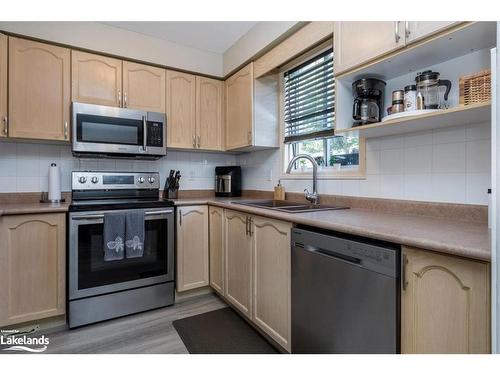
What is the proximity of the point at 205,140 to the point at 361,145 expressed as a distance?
5.25ft

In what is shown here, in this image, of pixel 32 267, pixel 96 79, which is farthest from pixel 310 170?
pixel 32 267

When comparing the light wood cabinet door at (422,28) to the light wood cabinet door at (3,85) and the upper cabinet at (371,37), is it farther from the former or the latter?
the light wood cabinet door at (3,85)

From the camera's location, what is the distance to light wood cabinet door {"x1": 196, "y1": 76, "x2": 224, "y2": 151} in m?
2.83

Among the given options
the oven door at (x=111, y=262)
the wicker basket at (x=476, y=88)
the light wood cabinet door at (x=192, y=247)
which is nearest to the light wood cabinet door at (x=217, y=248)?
the light wood cabinet door at (x=192, y=247)

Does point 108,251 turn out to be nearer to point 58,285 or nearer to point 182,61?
point 58,285

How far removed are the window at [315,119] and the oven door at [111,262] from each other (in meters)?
1.26

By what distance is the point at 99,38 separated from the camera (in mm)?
2330

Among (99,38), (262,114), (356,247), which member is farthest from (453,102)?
(99,38)

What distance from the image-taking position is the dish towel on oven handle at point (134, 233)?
211 cm

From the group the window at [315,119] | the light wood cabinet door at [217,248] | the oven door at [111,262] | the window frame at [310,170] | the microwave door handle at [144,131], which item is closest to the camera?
the window frame at [310,170]

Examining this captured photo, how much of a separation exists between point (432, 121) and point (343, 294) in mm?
903

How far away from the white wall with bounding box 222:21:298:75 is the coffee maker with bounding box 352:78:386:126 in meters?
0.76

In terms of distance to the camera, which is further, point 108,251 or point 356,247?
point 108,251

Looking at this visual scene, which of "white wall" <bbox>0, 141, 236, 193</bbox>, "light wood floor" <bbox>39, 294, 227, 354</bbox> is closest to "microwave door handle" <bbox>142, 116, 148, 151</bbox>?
"white wall" <bbox>0, 141, 236, 193</bbox>
